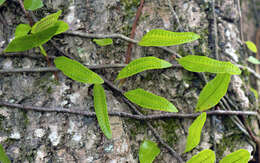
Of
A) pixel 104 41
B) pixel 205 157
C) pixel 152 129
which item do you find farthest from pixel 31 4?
pixel 205 157

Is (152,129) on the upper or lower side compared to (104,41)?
lower

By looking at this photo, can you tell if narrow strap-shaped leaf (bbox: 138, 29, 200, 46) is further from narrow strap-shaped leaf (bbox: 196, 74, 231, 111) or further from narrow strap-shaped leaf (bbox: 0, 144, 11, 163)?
narrow strap-shaped leaf (bbox: 0, 144, 11, 163)

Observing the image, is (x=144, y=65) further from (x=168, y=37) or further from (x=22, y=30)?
(x=22, y=30)

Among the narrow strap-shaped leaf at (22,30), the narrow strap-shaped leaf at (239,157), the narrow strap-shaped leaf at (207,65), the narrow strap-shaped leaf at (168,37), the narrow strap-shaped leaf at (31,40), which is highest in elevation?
the narrow strap-shaped leaf at (22,30)

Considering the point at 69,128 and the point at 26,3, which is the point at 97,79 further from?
the point at 26,3

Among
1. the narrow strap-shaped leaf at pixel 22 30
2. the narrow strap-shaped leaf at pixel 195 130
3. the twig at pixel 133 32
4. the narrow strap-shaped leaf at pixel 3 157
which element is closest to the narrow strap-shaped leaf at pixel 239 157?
the narrow strap-shaped leaf at pixel 195 130

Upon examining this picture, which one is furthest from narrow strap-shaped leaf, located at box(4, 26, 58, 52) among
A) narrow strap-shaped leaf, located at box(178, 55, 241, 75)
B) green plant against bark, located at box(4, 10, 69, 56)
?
narrow strap-shaped leaf, located at box(178, 55, 241, 75)

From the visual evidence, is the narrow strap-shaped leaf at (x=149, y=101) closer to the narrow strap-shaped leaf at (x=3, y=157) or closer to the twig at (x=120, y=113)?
the twig at (x=120, y=113)
